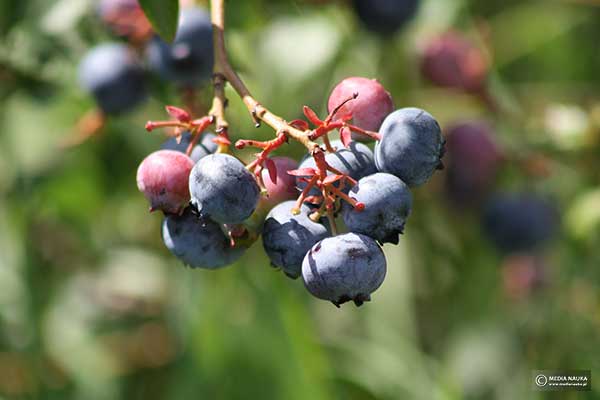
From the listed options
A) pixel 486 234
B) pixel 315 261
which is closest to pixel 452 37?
pixel 486 234

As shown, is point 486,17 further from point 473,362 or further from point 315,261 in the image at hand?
point 315,261

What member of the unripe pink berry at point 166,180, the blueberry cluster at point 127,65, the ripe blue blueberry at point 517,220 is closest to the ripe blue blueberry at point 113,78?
the blueberry cluster at point 127,65

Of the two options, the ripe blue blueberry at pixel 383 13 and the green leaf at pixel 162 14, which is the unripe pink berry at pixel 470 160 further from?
the green leaf at pixel 162 14

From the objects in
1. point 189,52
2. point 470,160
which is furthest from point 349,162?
point 470,160

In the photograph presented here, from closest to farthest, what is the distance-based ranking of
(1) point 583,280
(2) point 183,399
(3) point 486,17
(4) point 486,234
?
(2) point 183,399 < (1) point 583,280 < (4) point 486,234 < (3) point 486,17

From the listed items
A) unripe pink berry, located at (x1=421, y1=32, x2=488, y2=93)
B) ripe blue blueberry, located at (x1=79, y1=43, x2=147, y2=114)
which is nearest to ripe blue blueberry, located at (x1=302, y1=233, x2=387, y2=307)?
ripe blue blueberry, located at (x1=79, y1=43, x2=147, y2=114)
